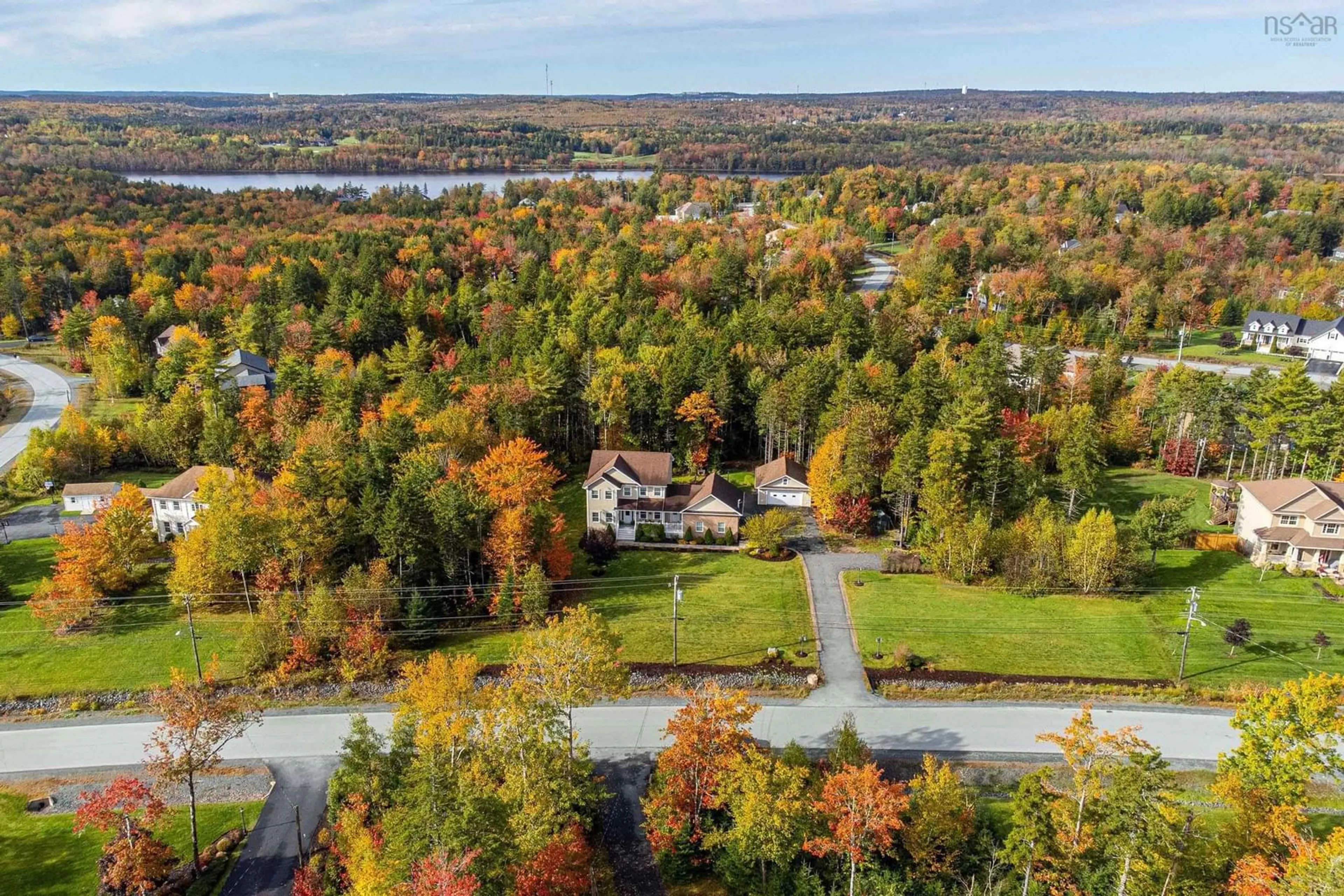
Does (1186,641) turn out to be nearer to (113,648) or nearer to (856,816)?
(856,816)

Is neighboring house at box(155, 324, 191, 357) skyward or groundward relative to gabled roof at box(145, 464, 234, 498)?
skyward

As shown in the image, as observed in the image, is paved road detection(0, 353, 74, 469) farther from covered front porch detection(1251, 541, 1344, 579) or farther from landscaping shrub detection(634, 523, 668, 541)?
covered front porch detection(1251, 541, 1344, 579)

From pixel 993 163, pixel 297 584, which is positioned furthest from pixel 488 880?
pixel 993 163

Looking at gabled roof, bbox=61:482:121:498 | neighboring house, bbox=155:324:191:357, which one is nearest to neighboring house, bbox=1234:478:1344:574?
gabled roof, bbox=61:482:121:498

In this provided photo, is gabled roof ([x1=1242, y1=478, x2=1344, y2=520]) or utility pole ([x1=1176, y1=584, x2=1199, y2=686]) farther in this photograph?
gabled roof ([x1=1242, y1=478, x2=1344, y2=520])

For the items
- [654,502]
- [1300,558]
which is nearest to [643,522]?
[654,502]

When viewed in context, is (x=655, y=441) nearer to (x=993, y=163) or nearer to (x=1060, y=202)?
(x=1060, y=202)
